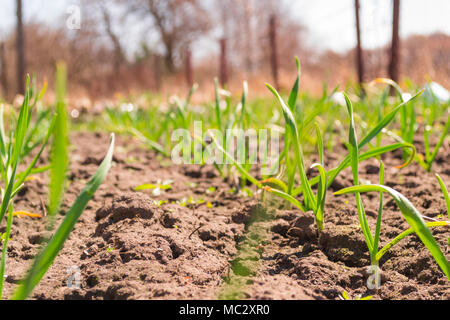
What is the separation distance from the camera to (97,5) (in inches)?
767

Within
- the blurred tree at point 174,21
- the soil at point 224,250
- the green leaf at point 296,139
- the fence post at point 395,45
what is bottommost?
the soil at point 224,250

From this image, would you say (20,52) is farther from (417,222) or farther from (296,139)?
(417,222)

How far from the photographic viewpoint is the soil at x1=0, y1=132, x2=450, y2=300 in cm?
95

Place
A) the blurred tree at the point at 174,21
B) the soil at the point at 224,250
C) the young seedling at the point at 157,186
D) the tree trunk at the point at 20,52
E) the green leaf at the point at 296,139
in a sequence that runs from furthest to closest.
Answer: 1. the blurred tree at the point at 174,21
2. the tree trunk at the point at 20,52
3. the young seedling at the point at 157,186
4. the green leaf at the point at 296,139
5. the soil at the point at 224,250

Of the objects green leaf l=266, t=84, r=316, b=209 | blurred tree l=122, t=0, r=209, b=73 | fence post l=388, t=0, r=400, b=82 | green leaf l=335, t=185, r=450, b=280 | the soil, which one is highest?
blurred tree l=122, t=0, r=209, b=73

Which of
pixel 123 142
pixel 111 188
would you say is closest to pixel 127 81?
pixel 123 142

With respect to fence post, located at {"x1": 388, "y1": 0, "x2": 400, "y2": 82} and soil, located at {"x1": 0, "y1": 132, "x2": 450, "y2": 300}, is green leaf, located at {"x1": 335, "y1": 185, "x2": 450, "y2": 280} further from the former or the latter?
fence post, located at {"x1": 388, "y1": 0, "x2": 400, "y2": 82}

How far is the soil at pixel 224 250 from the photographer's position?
952 mm

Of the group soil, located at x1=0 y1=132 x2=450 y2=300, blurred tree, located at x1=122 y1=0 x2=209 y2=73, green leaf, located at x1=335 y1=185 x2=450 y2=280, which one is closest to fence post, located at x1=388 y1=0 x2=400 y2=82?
soil, located at x1=0 y1=132 x2=450 y2=300

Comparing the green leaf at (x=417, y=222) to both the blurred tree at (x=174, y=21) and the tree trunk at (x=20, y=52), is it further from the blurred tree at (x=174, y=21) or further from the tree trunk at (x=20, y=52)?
the blurred tree at (x=174, y=21)

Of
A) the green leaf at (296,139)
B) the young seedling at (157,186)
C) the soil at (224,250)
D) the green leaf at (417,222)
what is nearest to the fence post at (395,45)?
the soil at (224,250)

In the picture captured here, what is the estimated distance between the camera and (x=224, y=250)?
1197 millimetres
